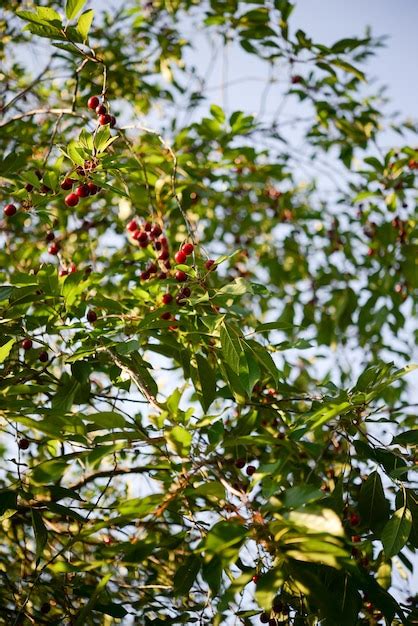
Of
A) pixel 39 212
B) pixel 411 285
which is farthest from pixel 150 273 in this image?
pixel 411 285

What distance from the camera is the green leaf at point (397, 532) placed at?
4.08 feet

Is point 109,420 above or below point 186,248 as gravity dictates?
below

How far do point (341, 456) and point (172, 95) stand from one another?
7.38 ft

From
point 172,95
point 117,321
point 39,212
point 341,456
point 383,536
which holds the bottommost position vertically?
point 383,536

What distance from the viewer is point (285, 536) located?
1.01 meters

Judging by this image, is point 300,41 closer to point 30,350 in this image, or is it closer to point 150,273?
point 150,273

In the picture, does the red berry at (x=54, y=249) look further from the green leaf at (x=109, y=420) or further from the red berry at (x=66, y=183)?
the green leaf at (x=109, y=420)

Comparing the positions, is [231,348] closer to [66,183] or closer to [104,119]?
[66,183]

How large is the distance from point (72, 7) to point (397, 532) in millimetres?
1637

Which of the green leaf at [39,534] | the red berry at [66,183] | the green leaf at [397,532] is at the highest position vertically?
the red berry at [66,183]

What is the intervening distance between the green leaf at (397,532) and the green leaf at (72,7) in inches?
62.8

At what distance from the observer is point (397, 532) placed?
1.27 meters

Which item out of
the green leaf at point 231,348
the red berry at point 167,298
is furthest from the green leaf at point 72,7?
the green leaf at point 231,348

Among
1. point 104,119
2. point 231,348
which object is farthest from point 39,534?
point 104,119
